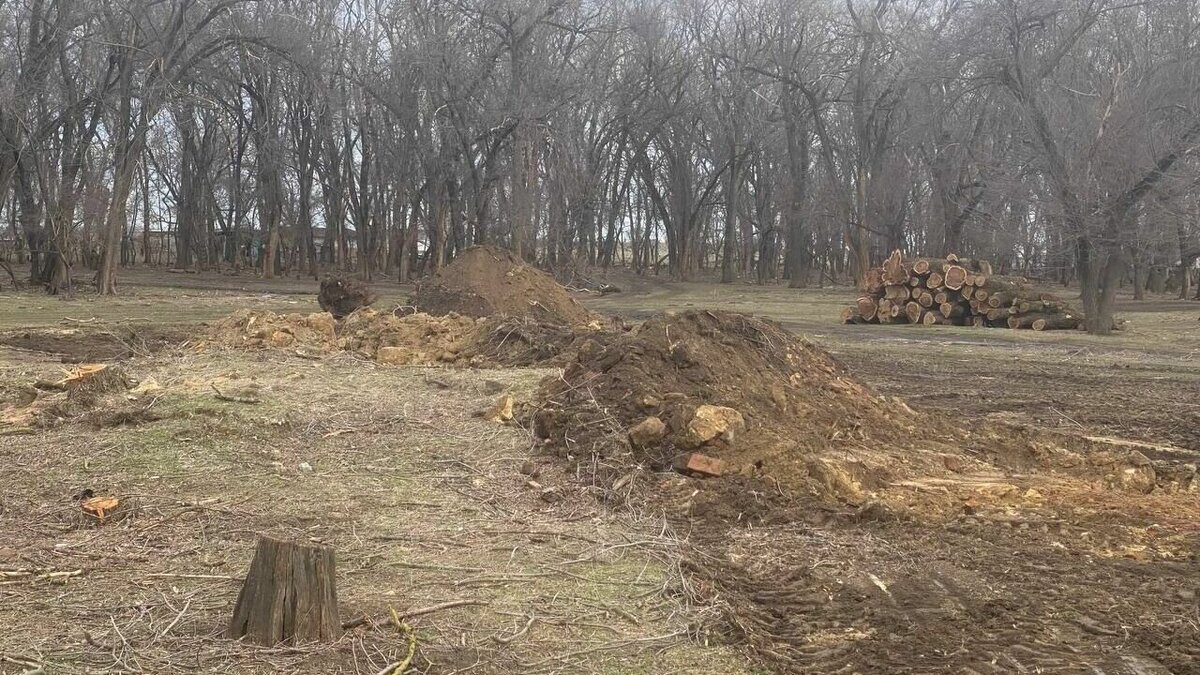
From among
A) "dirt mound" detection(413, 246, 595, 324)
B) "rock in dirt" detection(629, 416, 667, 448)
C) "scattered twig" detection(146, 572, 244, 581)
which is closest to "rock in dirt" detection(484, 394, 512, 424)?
"rock in dirt" detection(629, 416, 667, 448)

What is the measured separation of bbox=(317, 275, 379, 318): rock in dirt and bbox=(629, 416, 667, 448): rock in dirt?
1140 cm

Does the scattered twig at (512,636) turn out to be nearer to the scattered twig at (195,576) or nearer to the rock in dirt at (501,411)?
the scattered twig at (195,576)

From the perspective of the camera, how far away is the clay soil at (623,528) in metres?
4.33

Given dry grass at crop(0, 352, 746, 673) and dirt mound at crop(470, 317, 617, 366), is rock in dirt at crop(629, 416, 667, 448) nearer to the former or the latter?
dry grass at crop(0, 352, 746, 673)

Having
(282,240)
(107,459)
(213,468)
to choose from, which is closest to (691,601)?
(213,468)

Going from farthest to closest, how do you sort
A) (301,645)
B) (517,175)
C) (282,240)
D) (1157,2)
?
(282,240) → (517,175) → (1157,2) → (301,645)

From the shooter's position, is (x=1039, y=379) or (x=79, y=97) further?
(x=79, y=97)

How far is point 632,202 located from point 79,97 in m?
35.2

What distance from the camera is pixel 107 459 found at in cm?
723

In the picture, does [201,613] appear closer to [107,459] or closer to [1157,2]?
[107,459]

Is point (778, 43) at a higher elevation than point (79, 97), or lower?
higher

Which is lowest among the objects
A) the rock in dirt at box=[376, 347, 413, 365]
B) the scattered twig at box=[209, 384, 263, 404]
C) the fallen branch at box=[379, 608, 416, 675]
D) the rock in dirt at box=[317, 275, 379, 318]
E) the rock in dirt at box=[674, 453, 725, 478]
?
the fallen branch at box=[379, 608, 416, 675]

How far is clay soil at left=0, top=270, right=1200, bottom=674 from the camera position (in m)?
4.33

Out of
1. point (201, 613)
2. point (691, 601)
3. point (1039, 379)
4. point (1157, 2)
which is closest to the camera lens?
point (201, 613)
